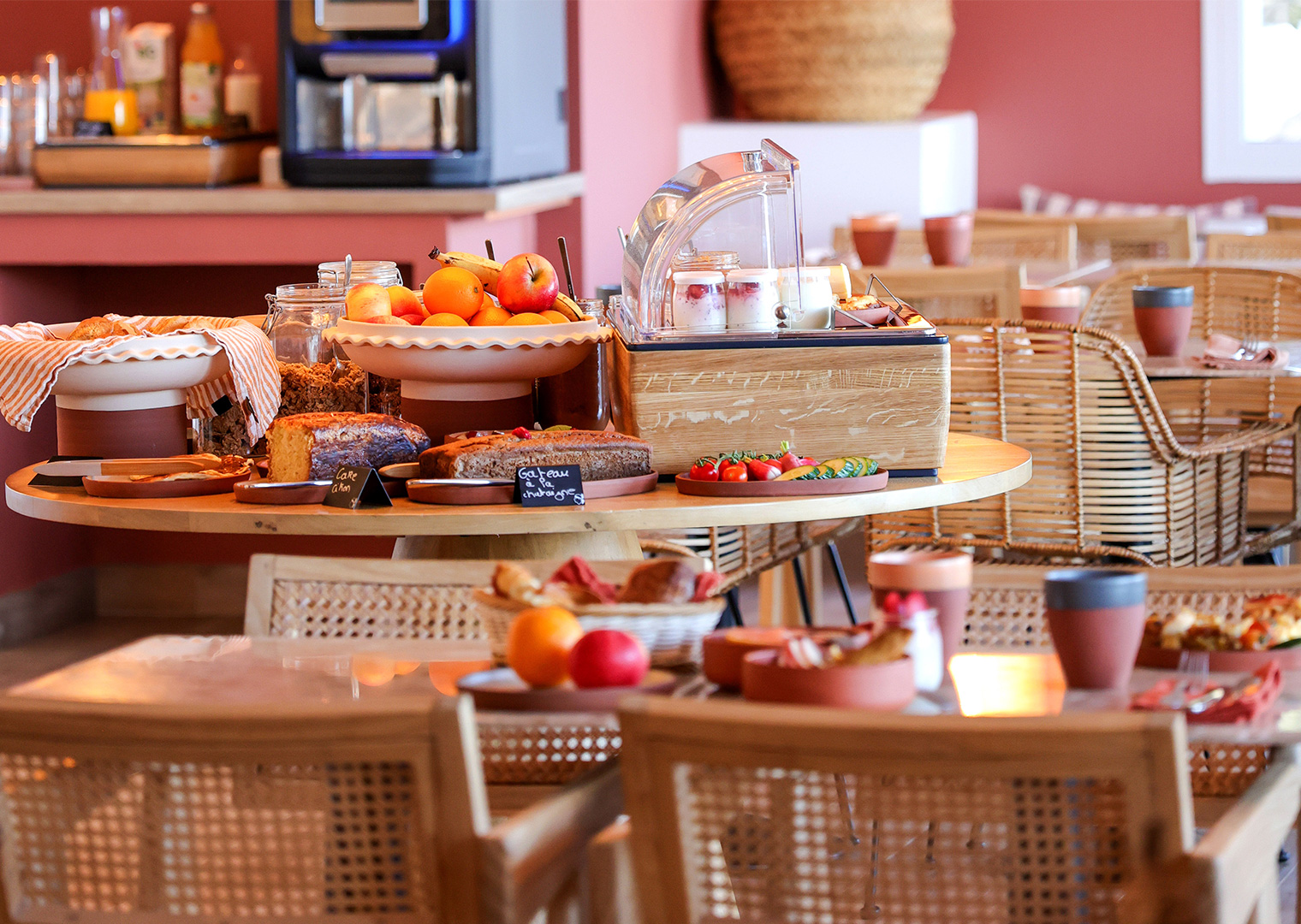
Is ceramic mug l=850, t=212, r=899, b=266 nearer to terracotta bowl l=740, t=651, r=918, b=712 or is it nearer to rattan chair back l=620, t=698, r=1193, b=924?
terracotta bowl l=740, t=651, r=918, b=712

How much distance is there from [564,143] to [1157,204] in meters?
3.29

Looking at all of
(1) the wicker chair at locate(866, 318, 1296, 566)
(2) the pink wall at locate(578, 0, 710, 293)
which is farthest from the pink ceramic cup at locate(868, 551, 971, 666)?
(2) the pink wall at locate(578, 0, 710, 293)

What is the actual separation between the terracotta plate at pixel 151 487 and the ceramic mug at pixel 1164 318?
5.87ft

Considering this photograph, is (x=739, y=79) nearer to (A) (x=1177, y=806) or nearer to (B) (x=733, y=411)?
(B) (x=733, y=411)

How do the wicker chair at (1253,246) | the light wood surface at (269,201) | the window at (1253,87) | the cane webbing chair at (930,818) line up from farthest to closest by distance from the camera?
the window at (1253,87), the wicker chair at (1253,246), the light wood surface at (269,201), the cane webbing chair at (930,818)

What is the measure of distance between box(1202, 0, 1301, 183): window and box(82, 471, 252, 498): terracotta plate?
5510 mm

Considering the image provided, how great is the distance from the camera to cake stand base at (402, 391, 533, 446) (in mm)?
2062

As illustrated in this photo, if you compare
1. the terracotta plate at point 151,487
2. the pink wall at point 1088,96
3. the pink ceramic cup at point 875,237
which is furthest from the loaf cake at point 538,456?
the pink wall at point 1088,96

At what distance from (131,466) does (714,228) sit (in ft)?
2.54

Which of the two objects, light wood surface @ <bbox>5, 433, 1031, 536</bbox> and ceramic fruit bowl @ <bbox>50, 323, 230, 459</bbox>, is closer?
light wood surface @ <bbox>5, 433, 1031, 536</bbox>

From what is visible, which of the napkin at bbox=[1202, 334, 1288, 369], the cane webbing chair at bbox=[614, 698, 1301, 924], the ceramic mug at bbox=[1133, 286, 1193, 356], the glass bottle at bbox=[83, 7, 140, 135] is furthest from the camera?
the glass bottle at bbox=[83, 7, 140, 135]

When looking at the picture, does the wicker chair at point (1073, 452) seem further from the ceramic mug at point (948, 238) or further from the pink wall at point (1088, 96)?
the pink wall at point (1088, 96)

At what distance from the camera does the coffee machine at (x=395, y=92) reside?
3.59 metres

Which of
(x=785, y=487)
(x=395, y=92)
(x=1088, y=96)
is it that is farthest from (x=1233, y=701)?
(x=1088, y=96)
